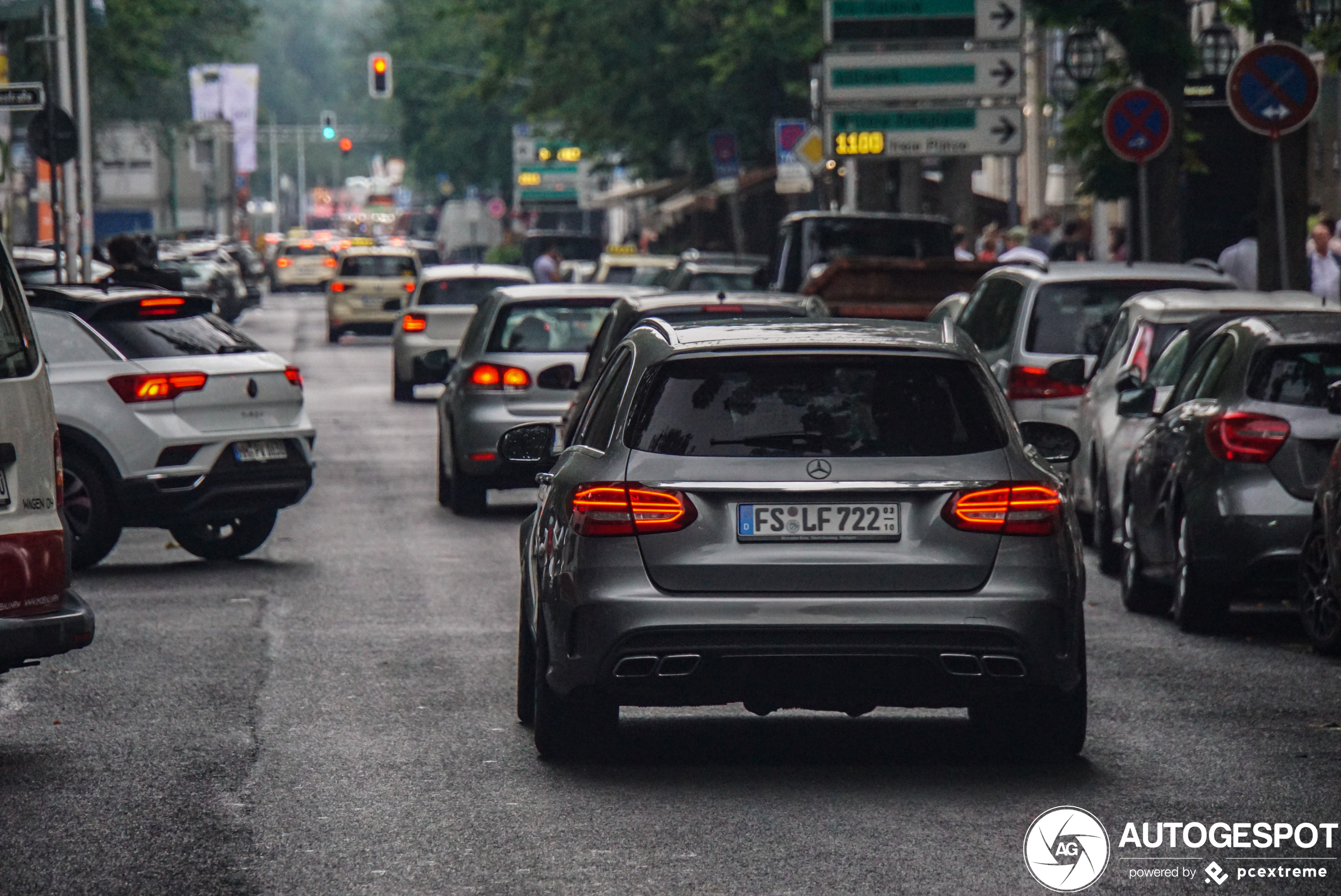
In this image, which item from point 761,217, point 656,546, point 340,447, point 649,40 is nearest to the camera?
point 656,546

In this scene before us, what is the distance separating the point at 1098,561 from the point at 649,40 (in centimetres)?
3381

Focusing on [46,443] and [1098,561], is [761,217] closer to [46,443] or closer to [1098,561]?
[1098,561]

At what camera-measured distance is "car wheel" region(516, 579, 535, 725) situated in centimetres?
883

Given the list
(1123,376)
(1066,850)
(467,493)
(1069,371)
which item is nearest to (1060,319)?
(1069,371)

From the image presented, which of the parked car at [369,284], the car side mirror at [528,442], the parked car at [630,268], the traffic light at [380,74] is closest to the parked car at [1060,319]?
the car side mirror at [528,442]

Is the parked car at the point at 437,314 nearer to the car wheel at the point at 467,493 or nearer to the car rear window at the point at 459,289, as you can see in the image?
the car rear window at the point at 459,289

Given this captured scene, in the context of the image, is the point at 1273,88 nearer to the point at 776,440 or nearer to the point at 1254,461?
the point at 1254,461

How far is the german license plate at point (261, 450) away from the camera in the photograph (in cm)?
1455

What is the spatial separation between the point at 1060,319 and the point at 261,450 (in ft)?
17.7

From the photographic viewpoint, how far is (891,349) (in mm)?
7938

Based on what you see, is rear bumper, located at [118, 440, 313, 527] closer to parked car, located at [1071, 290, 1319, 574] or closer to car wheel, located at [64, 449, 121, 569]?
car wheel, located at [64, 449, 121, 569]

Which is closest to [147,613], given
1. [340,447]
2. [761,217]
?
[340,447]

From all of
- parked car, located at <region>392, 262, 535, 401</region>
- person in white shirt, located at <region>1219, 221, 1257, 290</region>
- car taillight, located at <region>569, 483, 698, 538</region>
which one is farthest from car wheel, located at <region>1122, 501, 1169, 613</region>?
parked car, located at <region>392, 262, 535, 401</region>

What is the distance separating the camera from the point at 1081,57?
97.1ft
